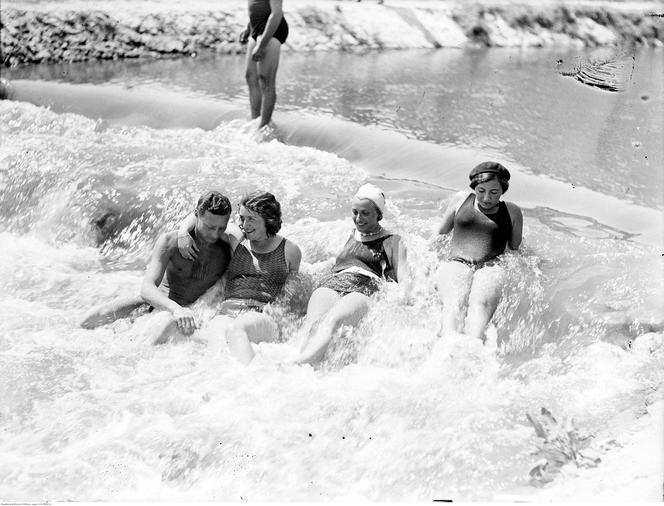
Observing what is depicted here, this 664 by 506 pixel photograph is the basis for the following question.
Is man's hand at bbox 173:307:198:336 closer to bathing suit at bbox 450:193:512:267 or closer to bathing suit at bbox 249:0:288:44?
bathing suit at bbox 450:193:512:267

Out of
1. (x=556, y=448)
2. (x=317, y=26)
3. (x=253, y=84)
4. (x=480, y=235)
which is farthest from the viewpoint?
(x=317, y=26)

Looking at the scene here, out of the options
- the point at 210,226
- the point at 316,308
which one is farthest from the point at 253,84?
the point at 316,308

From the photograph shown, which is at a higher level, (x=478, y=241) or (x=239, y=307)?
(x=478, y=241)

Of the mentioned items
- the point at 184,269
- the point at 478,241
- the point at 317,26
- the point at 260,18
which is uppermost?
the point at 260,18

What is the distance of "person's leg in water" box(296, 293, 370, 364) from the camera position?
4684 mm

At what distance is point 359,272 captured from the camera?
16.9 feet

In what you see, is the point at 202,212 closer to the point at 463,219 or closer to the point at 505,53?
the point at 463,219

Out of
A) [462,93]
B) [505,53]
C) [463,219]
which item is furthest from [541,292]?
[505,53]

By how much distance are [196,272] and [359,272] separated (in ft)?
3.26

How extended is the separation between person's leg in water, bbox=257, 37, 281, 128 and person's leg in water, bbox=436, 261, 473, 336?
11.1ft

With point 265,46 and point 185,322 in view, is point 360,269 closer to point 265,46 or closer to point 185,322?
point 185,322

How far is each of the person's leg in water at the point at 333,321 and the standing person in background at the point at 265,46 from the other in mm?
3533

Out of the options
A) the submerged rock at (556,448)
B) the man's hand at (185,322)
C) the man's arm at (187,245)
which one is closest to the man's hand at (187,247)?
the man's arm at (187,245)

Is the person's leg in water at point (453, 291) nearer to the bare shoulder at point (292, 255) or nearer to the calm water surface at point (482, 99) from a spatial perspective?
the bare shoulder at point (292, 255)
